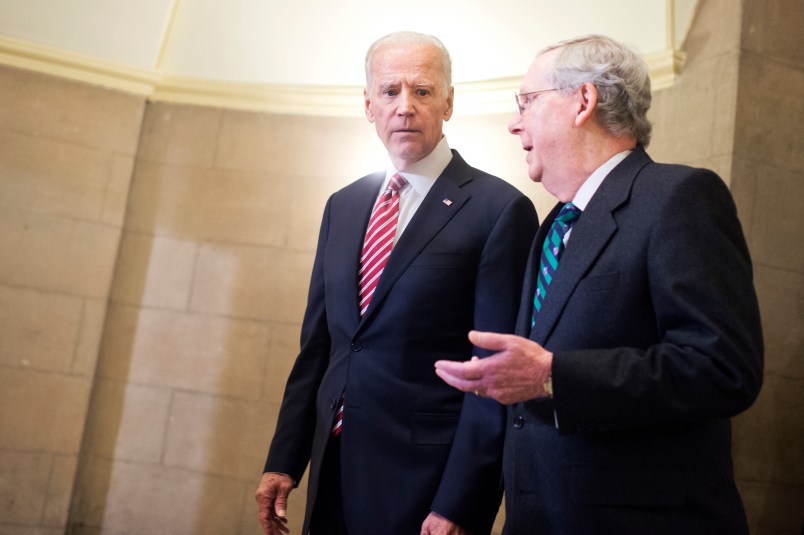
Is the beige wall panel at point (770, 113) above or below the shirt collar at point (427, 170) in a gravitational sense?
above

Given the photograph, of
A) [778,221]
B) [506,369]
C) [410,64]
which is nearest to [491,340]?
[506,369]

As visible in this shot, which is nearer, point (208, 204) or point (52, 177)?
point (52, 177)

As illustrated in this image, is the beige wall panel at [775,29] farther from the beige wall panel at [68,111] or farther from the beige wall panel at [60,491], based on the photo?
the beige wall panel at [60,491]

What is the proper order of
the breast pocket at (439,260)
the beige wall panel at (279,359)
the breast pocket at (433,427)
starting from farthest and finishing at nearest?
the beige wall panel at (279,359), the breast pocket at (439,260), the breast pocket at (433,427)

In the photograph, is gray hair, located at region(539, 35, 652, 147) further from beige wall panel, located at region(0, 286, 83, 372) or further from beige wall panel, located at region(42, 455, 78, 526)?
beige wall panel, located at region(42, 455, 78, 526)

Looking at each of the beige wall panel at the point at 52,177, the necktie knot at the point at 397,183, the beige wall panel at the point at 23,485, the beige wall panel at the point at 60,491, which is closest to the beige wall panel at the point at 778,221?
the necktie knot at the point at 397,183

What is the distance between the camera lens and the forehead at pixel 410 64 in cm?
243

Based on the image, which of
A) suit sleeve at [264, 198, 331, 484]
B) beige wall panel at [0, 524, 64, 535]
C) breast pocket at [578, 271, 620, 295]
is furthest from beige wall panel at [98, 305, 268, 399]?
breast pocket at [578, 271, 620, 295]

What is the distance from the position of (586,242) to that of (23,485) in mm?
3498

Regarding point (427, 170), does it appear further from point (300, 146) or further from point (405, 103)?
point (300, 146)

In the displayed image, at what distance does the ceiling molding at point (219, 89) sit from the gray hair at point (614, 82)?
7.77 feet

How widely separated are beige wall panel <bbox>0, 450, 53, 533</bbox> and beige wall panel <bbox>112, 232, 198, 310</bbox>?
898mm

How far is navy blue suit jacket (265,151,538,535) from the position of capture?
6.61ft

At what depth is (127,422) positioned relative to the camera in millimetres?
4387
